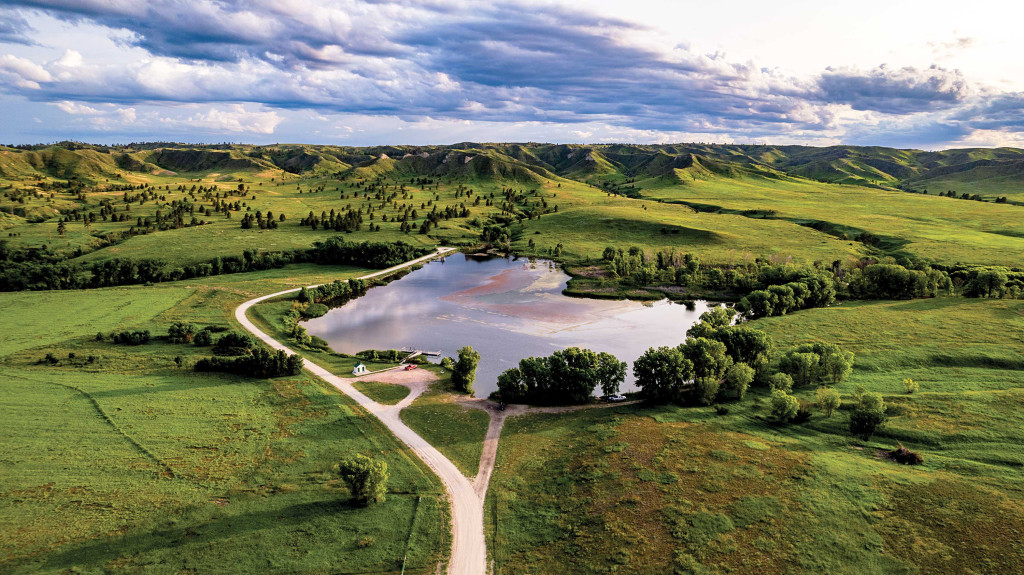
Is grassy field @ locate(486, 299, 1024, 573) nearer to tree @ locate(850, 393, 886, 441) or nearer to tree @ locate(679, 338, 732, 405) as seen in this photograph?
tree @ locate(850, 393, 886, 441)

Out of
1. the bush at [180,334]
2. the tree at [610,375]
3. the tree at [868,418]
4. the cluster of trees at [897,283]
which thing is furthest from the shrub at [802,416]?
the bush at [180,334]

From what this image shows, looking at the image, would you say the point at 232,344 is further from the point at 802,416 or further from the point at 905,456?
the point at 905,456

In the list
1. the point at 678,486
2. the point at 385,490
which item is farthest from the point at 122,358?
the point at 678,486

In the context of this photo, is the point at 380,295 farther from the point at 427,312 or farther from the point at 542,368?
the point at 542,368

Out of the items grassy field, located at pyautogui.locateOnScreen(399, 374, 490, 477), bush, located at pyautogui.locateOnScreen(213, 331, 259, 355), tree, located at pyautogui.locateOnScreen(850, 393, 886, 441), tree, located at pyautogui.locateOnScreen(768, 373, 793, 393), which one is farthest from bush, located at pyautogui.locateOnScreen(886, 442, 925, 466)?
bush, located at pyautogui.locateOnScreen(213, 331, 259, 355)

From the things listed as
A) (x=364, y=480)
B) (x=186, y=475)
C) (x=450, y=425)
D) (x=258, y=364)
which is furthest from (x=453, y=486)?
(x=258, y=364)

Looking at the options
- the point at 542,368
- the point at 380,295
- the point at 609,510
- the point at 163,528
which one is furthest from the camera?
the point at 380,295

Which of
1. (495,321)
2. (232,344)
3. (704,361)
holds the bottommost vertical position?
(495,321)
